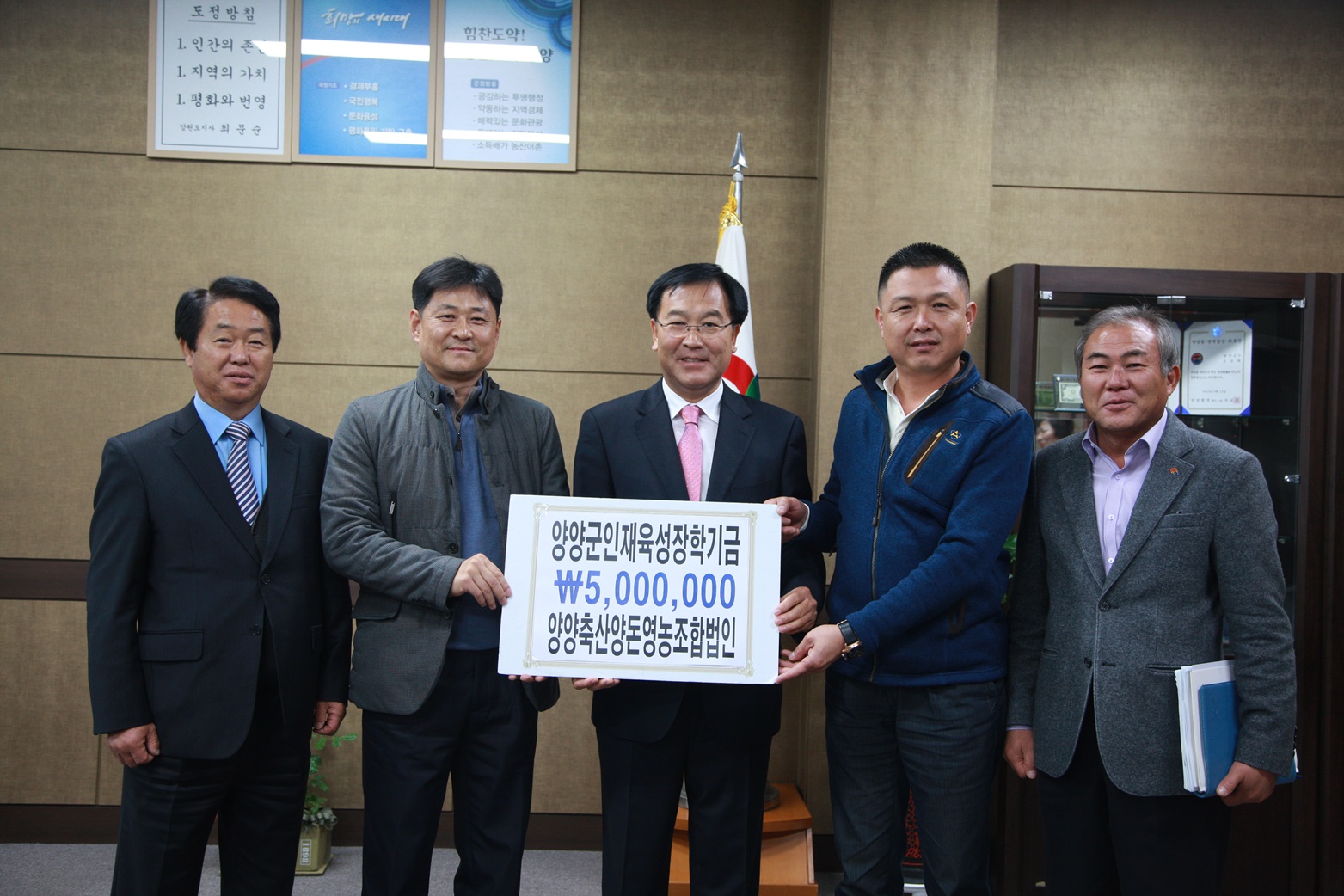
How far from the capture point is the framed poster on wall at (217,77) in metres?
3.18

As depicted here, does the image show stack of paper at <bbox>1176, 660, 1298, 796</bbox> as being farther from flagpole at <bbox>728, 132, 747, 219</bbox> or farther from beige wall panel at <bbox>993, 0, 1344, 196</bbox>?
beige wall panel at <bbox>993, 0, 1344, 196</bbox>

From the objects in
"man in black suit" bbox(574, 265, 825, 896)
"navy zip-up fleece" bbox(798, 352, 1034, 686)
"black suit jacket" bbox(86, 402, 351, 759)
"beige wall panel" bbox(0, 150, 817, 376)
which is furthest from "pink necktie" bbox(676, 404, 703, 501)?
"beige wall panel" bbox(0, 150, 817, 376)

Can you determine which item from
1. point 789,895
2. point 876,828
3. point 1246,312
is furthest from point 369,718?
point 1246,312

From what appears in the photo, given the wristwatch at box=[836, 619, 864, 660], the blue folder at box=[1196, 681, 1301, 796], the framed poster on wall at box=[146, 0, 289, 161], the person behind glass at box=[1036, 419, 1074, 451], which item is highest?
the framed poster on wall at box=[146, 0, 289, 161]

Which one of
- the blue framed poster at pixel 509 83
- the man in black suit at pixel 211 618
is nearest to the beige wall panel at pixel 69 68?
the blue framed poster at pixel 509 83

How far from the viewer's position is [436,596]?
1817mm

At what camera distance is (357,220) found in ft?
10.6

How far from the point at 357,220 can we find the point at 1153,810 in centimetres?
309

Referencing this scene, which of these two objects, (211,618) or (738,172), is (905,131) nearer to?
(738,172)

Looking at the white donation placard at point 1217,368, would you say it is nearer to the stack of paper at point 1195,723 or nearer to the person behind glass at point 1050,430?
the person behind glass at point 1050,430

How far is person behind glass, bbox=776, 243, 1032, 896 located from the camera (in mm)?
1791

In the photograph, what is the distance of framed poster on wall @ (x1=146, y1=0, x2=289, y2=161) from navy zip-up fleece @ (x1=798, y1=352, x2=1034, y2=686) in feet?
8.73

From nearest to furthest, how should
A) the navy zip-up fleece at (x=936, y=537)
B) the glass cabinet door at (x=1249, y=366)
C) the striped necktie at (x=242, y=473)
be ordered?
the navy zip-up fleece at (x=936, y=537) → the striped necktie at (x=242, y=473) → the glass cabinet door at (x=1249, y=366)

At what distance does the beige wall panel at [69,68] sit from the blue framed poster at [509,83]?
1.16 m
